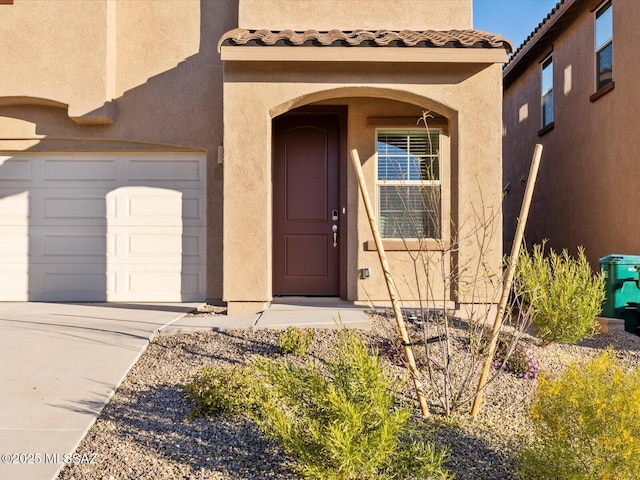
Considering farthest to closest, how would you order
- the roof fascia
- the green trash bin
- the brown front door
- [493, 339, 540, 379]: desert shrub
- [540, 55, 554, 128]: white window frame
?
1. [540, 55, 554, 128]: white window frame
2. the brown front door
3. the green trash bin
4. the roof fascia
5. [493, 339, 540, 379]: desert shrub

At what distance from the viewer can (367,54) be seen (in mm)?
7109

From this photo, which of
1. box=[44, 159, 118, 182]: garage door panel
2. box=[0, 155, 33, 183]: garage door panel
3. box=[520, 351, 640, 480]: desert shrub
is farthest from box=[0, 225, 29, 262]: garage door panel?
box=[520, 351, 640, 480]: desert shrub

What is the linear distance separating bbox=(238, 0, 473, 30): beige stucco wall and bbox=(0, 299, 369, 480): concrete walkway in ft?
13.4

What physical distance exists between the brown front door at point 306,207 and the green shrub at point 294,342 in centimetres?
334

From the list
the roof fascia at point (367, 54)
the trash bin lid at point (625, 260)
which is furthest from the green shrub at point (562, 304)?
the roof fascia at point (367, 54)

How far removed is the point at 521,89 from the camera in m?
14.5

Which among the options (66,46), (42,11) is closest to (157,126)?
(66,46)

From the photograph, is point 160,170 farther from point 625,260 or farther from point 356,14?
point 625,260

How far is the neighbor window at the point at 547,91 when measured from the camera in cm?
1269

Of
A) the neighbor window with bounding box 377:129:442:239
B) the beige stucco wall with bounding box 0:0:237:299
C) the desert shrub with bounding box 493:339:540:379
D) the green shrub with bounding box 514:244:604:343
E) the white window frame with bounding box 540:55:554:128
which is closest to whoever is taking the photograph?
the desert shrub with bounding box 493:339:540:379

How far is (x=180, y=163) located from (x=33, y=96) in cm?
238

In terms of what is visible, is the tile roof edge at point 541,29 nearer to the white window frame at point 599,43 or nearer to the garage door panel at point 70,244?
the white window frame at point 599,43

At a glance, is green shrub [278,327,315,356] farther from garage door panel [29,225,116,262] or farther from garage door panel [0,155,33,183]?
garage door panel [0,155,33,183]

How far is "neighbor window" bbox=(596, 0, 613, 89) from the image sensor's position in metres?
9.93
